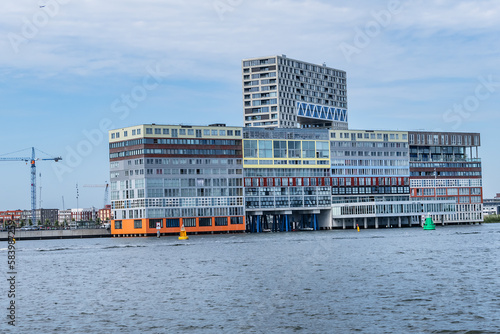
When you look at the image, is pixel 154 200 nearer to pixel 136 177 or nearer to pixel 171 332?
pixel 136 177

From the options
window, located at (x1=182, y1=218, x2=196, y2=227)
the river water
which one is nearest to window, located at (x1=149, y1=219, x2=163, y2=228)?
window, located at (x1=182, y1=218, x2=196, y2=227)

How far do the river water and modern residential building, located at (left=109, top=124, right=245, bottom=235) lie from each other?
103 meters

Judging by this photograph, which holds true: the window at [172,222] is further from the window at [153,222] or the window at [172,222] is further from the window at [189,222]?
the window at [153,222]

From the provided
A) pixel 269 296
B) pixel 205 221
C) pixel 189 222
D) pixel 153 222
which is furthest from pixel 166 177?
pixel 269 296

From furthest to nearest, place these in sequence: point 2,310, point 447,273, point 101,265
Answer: point 101,265 → point 447,273 → point 2,310

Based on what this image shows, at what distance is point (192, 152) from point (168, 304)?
144 meters

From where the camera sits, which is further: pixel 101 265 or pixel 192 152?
pixel 192 152

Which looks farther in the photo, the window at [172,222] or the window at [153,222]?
the window at [172,222]

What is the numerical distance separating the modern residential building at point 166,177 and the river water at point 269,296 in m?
103

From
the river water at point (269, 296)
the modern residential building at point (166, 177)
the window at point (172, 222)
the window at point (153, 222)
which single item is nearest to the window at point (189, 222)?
the modern residential building at point (166, 177)

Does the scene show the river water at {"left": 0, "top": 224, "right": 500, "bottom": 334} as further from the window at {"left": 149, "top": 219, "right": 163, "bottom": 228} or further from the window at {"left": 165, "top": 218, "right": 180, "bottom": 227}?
the window at {"left": 165, "top": 218, "right": 180, "bottom": 227}

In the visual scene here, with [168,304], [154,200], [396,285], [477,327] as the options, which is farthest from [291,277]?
[154,200]

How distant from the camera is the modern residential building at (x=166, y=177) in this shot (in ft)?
629

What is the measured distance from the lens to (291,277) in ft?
217
